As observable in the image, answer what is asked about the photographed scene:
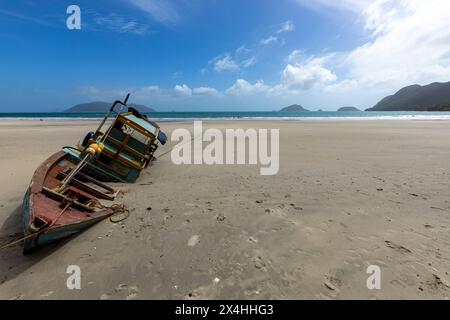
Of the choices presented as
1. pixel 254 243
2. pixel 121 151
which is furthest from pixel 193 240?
pixel 121 151

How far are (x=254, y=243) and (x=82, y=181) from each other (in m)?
5.61

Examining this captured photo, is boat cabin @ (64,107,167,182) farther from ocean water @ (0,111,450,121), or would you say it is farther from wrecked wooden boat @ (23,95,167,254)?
ocean water @ (0,111,450,121)

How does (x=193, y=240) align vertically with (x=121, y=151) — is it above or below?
below

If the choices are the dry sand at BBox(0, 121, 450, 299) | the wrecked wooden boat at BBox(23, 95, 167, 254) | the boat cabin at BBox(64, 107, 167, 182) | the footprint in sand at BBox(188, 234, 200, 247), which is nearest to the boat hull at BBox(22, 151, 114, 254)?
the wrecked wooden boat at BBox(23, 95, 167, 254)

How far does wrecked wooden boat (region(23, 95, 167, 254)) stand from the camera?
3838 mm

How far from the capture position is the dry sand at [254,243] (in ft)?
10.6

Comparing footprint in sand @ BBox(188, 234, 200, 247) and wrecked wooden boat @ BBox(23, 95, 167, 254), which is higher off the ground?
wrecked wooden boat @ BBox(23, 95, 167, 254)

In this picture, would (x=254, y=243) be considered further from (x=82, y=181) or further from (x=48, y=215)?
(x=82, y=181)

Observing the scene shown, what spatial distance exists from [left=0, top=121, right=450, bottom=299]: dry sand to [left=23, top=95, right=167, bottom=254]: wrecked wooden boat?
1.31ft

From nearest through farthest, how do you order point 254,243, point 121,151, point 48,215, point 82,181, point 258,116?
point 48,215 < point 254,243 < point 82,181 < point 121,151 < point 258,116

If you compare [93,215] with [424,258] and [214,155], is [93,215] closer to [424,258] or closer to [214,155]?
[424,258]

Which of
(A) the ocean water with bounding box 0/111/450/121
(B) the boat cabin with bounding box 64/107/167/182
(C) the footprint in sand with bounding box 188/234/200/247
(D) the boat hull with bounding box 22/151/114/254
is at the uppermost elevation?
(A) the ocean water with bounding box 0/111/450/121

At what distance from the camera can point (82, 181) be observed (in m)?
7.06

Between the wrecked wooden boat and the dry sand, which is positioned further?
the wrecked wooden boat
